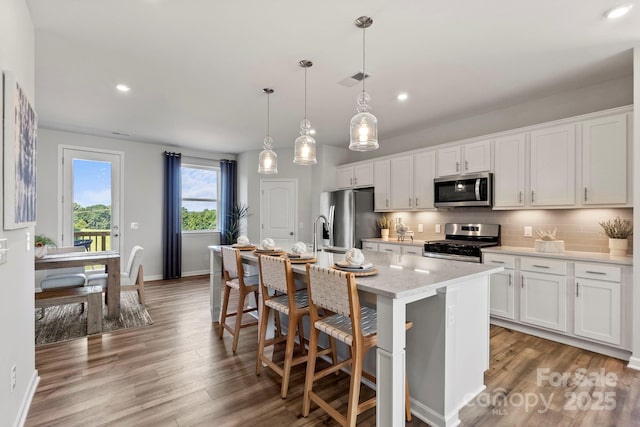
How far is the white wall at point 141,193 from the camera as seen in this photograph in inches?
Answer: 199

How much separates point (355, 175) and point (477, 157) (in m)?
2.22

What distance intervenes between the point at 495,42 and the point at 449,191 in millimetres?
2092

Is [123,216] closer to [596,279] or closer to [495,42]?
[495,42]

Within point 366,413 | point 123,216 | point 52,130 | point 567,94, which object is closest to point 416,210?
point 567,94

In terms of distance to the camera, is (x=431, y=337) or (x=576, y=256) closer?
(x=431, y=337)

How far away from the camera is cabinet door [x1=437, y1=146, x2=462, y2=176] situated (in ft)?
13.7

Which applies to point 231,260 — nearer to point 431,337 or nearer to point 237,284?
point 237,284

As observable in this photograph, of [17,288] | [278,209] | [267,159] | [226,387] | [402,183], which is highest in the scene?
[267,159]

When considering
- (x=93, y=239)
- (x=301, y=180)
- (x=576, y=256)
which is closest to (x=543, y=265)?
(x=576, y=256)

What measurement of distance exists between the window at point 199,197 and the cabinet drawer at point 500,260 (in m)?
5.33

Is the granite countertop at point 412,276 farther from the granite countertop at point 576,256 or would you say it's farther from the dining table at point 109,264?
the dining table at point 109,264

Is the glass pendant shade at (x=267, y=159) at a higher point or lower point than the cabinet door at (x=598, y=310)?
higher

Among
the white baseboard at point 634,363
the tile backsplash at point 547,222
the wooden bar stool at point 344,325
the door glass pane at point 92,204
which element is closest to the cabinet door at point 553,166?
the tile backsplash at point 547,222

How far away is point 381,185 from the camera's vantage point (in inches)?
205
